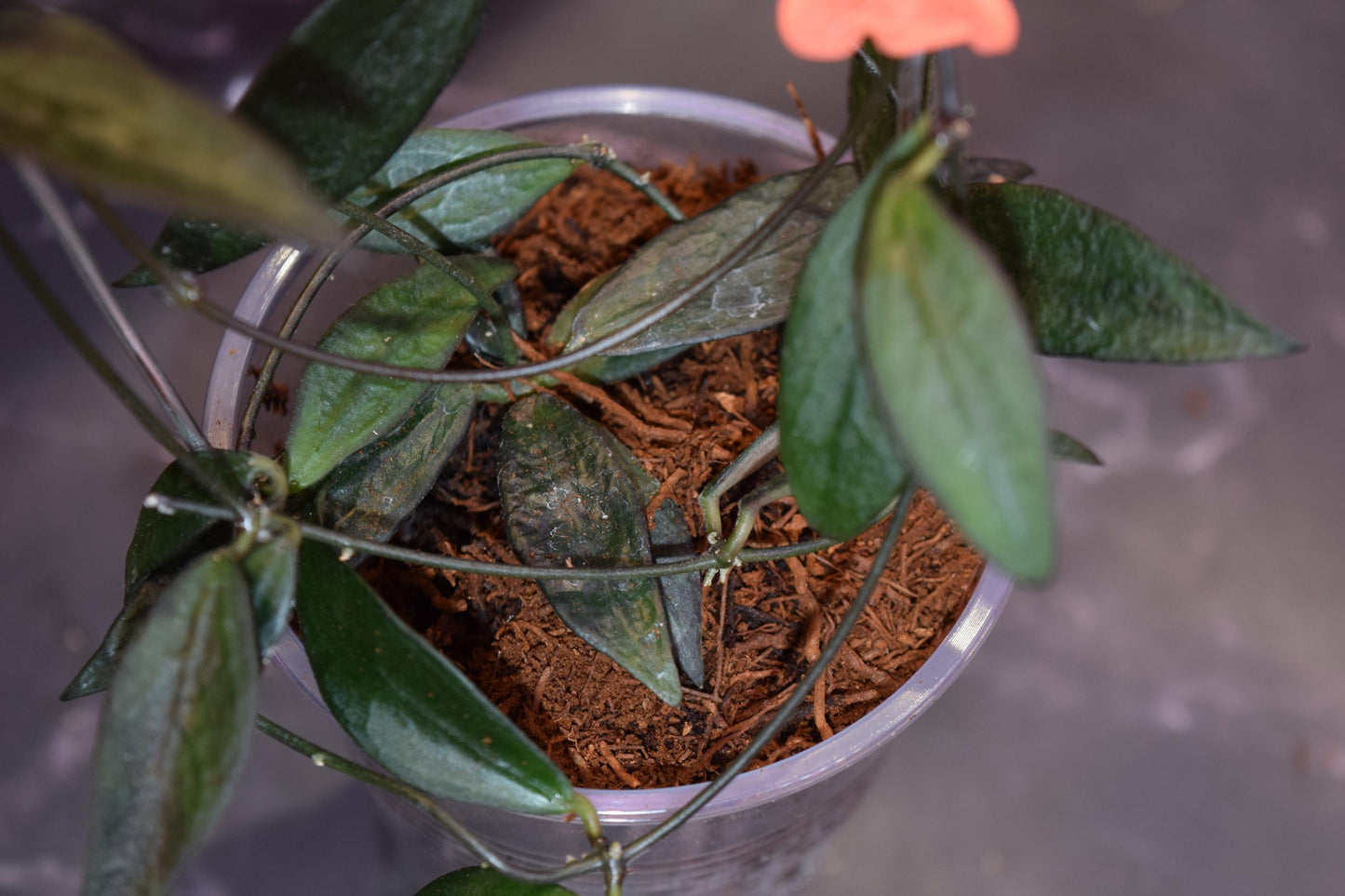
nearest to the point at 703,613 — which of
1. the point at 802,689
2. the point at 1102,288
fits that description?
the point at 802,689


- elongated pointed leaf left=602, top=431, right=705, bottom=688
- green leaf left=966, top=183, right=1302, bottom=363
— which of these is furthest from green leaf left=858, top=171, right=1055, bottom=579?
elongated pointed leaf left=602, top=431, right=705, bottom=688

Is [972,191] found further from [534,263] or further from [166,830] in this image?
[166,830]

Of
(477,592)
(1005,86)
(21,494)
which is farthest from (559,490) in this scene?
(1005,86)

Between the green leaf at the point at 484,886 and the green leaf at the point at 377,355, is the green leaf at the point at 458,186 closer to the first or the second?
the green leaf at the point at 377,355

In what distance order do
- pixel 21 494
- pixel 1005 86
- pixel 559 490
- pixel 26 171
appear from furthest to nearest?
pixel 1005 86
pixel 21 494
pixel 559 490
pixel 26 171

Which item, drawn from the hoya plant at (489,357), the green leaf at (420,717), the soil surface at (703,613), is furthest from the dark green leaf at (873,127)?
the green leaf at (420,717)

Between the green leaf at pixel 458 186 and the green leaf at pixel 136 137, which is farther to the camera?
the green leaf at pixel 458 186
